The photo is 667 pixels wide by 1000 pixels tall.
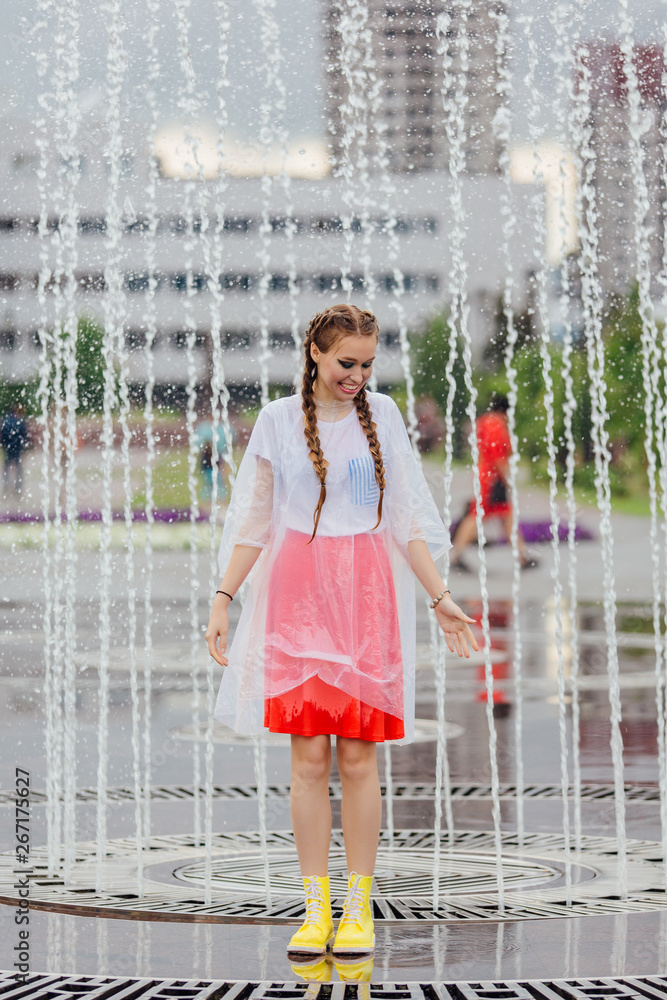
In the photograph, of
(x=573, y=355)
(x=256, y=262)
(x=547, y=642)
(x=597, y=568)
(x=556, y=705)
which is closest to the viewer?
(x=556, y=705)

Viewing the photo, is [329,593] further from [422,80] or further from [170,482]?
[422,80]

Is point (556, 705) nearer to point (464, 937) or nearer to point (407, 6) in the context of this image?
point (464, 937)

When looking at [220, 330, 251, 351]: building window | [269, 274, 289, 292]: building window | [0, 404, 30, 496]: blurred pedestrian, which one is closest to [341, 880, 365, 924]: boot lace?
[0, 404, 30, 496]: blurred pedestrian

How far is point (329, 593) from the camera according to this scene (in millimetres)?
3322

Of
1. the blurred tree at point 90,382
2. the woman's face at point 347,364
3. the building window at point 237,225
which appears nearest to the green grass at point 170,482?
the blurred tree at point 90,382

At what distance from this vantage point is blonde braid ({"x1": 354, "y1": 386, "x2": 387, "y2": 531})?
3.37 m

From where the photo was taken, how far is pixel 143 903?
373 cm

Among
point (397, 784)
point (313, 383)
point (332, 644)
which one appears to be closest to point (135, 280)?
point (397, 784)

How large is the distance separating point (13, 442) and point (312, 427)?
2690 cm

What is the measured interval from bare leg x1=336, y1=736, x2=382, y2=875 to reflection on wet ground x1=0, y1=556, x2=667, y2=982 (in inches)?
7.9

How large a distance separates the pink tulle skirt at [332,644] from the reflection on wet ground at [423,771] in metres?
0.51

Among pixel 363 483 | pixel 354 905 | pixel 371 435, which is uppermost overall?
pixel 371 435

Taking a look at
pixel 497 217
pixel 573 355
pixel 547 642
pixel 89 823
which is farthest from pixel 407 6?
pixel 89 823

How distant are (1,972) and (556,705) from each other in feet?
14.5
